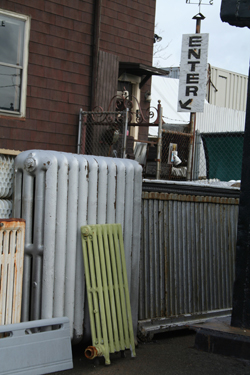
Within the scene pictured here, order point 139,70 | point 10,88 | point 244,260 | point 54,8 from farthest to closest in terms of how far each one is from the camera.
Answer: point 139,70
point 54,8
point 10,88
point 244,260

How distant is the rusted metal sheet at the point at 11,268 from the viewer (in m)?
3.50

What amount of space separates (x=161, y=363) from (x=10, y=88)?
583 centimetres

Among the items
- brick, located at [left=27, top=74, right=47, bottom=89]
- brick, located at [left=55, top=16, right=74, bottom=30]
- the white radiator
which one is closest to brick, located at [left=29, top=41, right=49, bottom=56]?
brick, located at [left=27, top=74, right=47, bottom=89]

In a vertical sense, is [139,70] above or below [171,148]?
above

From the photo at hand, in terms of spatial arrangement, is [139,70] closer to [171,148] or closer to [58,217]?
[171,148]

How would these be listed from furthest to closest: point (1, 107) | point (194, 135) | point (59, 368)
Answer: point (194, 135), point (1, 107), point (59, 368)

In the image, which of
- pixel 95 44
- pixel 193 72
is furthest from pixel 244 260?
pixel 193 72

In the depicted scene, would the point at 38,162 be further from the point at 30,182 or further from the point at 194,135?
the point at 194,135

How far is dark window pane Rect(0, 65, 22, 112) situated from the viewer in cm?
834

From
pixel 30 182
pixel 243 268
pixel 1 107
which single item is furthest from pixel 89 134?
pixel 243 268

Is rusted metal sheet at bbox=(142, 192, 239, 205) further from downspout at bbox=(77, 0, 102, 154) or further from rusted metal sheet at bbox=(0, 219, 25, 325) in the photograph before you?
downspout at bbox=(77, 0, 102, 154)

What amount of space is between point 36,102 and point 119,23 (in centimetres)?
286

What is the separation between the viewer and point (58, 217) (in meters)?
3.87

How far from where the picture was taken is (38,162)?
149 inches
